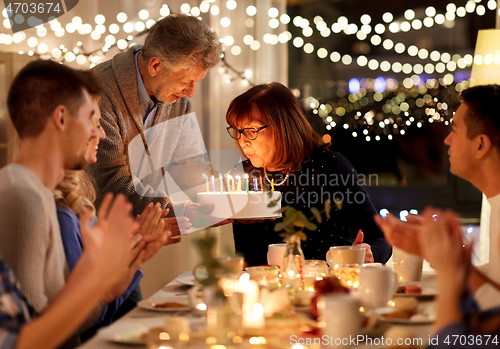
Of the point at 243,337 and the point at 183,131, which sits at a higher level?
the point at 183,131

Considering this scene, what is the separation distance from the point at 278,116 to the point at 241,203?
714 millimetres

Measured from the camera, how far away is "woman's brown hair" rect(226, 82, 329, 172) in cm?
238

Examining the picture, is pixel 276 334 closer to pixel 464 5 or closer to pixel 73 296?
pixel 73 296

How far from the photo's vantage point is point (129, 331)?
3.35 ft

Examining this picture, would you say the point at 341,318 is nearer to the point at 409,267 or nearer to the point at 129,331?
the point at 129,331

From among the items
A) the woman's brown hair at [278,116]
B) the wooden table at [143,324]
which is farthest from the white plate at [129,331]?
the woman's brown hair at [278,116]

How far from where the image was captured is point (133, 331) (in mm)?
1020

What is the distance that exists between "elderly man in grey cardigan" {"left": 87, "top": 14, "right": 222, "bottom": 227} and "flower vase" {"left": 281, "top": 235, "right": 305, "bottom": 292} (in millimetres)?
835

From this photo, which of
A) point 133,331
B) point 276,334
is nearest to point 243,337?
point 276,334

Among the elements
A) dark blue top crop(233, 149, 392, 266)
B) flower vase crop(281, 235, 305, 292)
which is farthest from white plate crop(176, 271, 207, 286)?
dark blue top crop(233, 149, 392, 266)

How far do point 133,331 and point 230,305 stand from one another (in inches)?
8.1

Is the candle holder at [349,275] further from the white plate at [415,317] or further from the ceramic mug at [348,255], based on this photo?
the white plate at [415,317]

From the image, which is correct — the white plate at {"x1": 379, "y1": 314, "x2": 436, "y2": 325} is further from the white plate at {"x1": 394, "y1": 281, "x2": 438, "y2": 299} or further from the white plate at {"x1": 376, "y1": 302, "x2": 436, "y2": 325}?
the white plate at {"x1": 394, "y1": 281, "x2": 438, "y2": 299}

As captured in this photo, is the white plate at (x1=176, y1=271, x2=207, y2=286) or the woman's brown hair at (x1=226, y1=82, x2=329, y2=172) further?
the woman's brown hair at (x1=226, y1=82, x2=329, y2=172)
